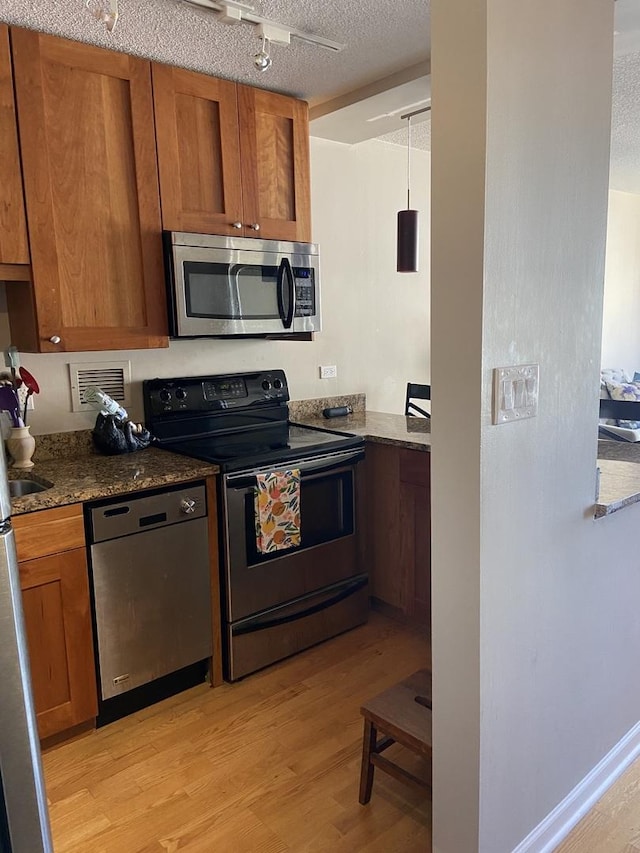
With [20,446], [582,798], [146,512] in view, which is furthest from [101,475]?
[582,798]

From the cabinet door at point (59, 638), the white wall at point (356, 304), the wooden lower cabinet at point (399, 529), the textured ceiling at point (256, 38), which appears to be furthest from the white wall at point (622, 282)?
the cabinet door at point (59, 638)

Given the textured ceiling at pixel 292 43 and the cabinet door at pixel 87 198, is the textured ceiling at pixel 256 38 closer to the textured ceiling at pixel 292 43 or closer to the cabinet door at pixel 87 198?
the textured ceiling at pixel 292 43

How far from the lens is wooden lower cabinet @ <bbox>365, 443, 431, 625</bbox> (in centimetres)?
275

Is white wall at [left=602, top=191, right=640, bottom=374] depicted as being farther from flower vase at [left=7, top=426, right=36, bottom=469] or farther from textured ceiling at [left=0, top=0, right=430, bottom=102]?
flower vase at [left=7, top=426, right=36, bottom=469]

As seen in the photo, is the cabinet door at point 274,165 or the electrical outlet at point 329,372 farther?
the electrical outlet at point 329,372

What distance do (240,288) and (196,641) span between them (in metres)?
1.41

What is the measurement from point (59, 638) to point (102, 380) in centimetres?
108

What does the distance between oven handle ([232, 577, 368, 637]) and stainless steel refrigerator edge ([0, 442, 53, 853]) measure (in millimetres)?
1391

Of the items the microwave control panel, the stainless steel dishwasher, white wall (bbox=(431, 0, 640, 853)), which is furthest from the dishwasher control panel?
white wall (bbox=(431, 0, 640, 853))

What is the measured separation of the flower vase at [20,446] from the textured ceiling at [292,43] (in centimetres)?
136

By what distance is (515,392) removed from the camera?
132 cm

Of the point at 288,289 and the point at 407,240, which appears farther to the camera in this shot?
the point at 407,240

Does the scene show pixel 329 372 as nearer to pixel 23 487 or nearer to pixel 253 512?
pixel 253 512

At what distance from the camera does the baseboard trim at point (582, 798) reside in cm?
161
